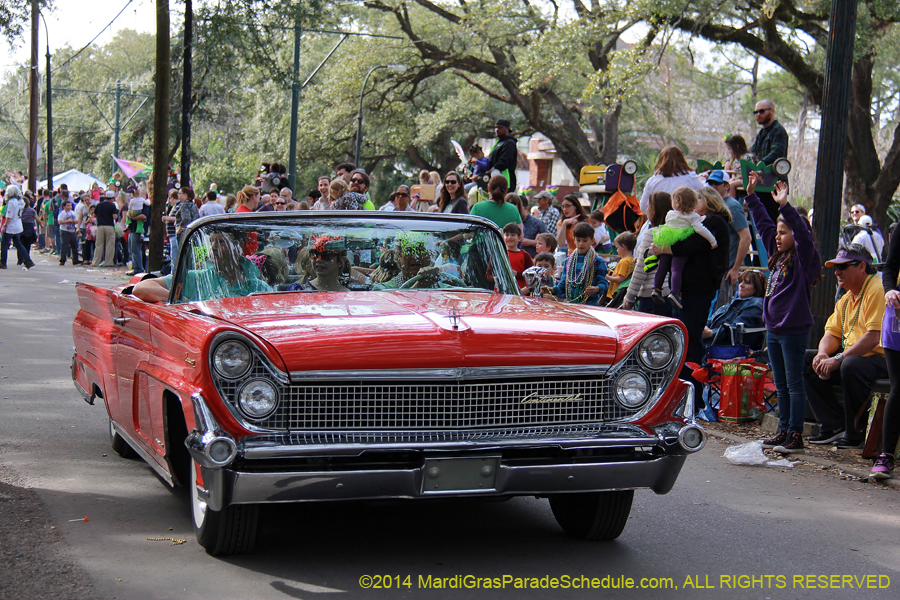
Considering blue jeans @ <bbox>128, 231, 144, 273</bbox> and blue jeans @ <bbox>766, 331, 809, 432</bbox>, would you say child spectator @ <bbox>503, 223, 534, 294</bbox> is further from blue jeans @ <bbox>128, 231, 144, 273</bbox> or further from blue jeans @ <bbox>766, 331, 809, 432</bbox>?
blue jeans @ <bbox>128, 231, 144, 273</bbox>

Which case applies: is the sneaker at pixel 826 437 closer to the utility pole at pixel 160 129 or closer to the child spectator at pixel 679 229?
the child spectator at pixel 679 229

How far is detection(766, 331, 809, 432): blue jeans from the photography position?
271 inches

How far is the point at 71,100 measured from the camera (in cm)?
6750

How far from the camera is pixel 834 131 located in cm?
785

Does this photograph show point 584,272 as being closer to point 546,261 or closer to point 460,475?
point 546,261

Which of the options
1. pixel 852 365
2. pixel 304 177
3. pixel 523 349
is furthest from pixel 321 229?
pixel 304 177

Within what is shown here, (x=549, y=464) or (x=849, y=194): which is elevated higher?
(x=849, y=194)

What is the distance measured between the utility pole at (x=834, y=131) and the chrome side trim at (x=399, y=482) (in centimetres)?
456

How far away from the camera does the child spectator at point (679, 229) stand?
7746 millimetres

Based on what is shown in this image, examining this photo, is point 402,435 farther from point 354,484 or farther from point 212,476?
point 212,476

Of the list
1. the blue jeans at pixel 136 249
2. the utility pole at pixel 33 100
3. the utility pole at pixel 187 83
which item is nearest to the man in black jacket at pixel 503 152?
the utility pole at pixel 187 83

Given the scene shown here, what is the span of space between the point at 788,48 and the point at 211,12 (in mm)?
11699

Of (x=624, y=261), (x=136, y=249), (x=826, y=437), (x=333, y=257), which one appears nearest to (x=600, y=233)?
(x=624, y=261)

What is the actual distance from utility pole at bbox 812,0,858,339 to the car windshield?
368cm
